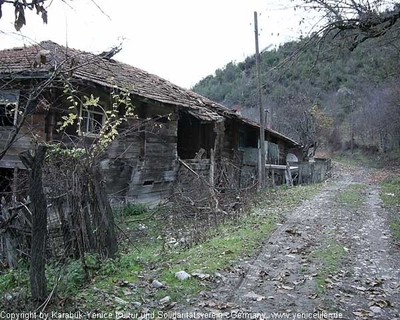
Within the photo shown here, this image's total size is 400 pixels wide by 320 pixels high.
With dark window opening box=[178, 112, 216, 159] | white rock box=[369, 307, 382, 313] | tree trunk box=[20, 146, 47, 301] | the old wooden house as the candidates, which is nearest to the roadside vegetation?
tree trunk box=[20, 146, 47, 301]

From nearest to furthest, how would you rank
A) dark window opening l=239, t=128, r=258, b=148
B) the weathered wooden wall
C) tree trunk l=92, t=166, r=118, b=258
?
1. tree trunk l=92, t=166, r=118, b=258
2. the weathered wooden wall
3. dark window opening l=239, t=128, r=258, b=148

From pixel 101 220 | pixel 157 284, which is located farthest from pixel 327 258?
pixel 101 220

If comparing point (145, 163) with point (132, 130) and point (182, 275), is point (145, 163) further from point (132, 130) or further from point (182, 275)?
point (182, 275)

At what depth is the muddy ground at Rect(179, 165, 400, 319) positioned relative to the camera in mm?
4184

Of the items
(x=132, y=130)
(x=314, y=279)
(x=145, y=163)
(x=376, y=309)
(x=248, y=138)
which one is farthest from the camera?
(x=248, y=138)

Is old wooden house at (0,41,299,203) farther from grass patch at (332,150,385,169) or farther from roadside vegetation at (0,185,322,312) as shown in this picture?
grass patch at (332,150,385,169)

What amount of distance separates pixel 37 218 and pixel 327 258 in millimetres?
4552

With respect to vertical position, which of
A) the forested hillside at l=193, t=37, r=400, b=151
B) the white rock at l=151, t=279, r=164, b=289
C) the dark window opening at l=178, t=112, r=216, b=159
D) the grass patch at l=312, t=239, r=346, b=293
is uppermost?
the forested hillside at l=193, t=37, r=400, b=151

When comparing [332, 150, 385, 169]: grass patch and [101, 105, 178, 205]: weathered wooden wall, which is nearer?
[101, 105, 178, 205]: weathered wooden wall

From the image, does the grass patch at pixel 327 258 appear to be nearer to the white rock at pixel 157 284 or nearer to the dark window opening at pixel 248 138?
the white rock at pixel 157 284

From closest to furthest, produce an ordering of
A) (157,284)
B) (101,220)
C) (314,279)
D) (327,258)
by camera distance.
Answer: (157,284)
(314,279)
(101,220)
(327,258)

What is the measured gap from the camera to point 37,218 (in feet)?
12.9

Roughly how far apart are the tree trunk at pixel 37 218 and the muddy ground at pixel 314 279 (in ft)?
5.28

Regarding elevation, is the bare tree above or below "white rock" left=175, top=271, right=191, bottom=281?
above
